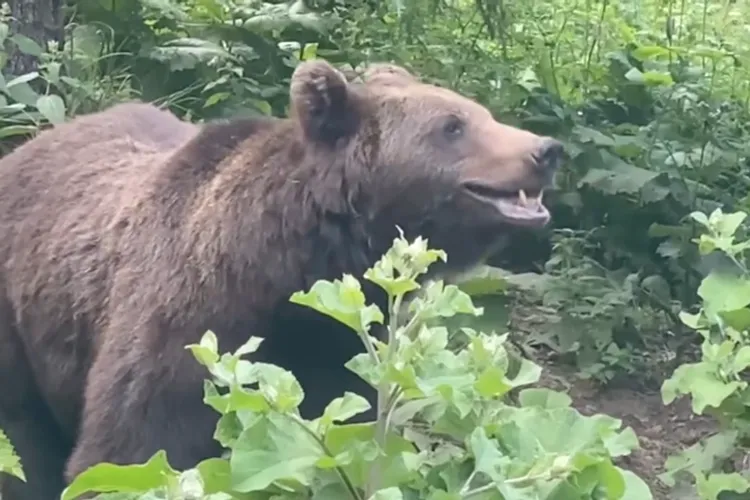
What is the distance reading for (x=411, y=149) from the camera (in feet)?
14.7

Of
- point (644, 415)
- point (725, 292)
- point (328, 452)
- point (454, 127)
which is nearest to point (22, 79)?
point (454, 127)

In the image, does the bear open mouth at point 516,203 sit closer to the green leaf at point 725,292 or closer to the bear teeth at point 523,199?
the bear teeth at point 523,199

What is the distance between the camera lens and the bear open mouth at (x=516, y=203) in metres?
4.39

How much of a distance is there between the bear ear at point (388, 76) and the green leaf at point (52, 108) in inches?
64.7

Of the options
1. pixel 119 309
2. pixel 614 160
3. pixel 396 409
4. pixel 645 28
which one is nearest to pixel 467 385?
pixel 396 409

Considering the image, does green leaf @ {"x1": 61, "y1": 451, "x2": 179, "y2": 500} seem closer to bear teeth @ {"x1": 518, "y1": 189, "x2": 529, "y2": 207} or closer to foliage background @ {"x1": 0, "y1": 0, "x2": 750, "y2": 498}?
bear teeth @ {"x1": 518, "y1": 189, "x2": 529, "y2": 207}

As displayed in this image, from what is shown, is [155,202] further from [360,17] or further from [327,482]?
[360,17]

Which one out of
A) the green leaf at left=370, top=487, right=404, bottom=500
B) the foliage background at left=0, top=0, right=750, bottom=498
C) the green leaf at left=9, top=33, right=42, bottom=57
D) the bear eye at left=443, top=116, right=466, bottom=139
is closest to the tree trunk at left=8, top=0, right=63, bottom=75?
the foliage background at left=0, top=0, right=750, bottom=498

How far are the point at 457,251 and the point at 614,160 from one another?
7.52ft

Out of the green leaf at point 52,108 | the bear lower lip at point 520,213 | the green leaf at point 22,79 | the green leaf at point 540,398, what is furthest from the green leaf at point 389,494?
the green leaf at point 22,79

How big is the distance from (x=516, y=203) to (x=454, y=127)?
0.32 meters

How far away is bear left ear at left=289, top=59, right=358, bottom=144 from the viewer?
4469 mm

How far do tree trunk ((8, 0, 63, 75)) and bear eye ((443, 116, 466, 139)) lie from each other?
2.97 meters

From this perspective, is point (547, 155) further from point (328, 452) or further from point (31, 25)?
point (31, 25)
